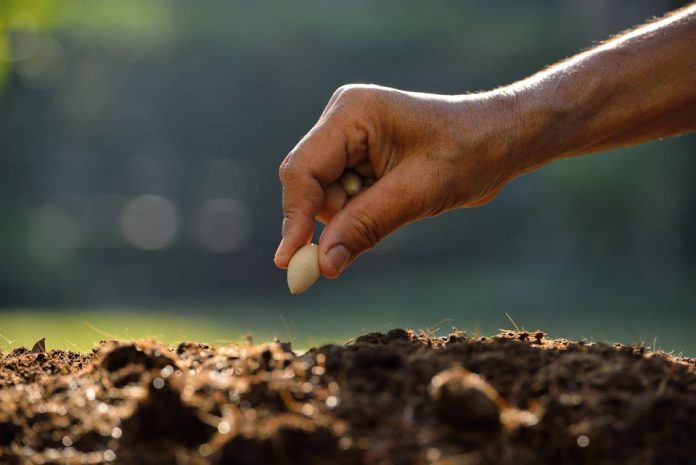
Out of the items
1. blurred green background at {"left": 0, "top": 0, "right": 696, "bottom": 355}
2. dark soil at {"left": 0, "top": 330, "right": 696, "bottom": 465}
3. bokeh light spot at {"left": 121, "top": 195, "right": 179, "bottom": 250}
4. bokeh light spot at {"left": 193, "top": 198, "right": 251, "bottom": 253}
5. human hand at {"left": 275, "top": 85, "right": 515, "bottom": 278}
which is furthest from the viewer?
bokeh light spot at {"left": 121, "top": 195, "right": 179, "bottom": 250}

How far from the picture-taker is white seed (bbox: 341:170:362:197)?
321 centimetres

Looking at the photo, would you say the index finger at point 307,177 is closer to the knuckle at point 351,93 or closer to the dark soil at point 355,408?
the knuckle at point 351,93

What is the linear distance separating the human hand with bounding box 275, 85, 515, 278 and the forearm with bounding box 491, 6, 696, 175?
0.13 meters

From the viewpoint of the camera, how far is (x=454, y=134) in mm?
3031

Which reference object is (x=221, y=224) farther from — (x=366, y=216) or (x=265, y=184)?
(x=366, y=216)

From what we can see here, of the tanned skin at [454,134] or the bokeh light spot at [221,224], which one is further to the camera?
the bokeh light spot at [221,224]

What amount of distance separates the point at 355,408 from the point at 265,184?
23.7m

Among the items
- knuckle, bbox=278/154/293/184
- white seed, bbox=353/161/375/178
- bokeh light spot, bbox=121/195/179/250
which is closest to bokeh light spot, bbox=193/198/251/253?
bokeh light spot, bbox=121/195/179/250

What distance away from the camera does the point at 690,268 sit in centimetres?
2164

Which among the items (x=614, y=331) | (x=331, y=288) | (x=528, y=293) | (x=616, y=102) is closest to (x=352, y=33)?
(x=331, y=288)

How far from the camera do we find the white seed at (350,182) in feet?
10.5

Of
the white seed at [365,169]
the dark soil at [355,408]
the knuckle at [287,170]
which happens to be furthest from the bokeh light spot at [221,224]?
the dark soil at [355,408]

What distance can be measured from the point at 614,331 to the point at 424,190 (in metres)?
11.6

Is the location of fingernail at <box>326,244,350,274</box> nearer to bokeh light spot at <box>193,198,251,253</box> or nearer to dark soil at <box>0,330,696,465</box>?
dark soil at <box>0,330,696,465</box>
